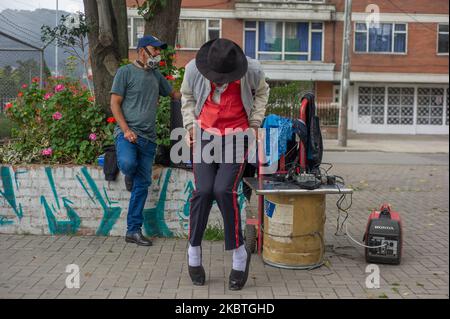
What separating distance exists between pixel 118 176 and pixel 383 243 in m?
2.79

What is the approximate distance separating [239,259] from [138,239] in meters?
1.59

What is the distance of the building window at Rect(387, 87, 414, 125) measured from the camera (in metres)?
31.4

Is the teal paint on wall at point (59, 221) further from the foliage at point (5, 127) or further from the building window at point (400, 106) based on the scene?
the building window at point (400, 106)

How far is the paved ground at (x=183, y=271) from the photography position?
4.31 m

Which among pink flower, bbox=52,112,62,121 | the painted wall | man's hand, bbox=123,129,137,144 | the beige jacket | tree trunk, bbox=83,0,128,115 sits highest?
tree trunk, bbox=83,0,128,115

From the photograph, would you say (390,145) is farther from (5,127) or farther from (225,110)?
(225,110)

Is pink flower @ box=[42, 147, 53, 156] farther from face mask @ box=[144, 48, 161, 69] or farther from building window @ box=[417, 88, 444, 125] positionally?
building window @ box=[417, 88, 444, 125]

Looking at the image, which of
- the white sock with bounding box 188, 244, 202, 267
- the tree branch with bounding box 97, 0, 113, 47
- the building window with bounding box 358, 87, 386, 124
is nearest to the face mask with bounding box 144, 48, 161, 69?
the tree branch with bounding box 97, 0, 113, 47

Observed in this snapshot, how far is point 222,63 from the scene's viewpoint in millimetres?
4258

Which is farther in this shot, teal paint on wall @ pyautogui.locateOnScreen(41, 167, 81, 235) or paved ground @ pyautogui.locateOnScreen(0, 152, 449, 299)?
teal paint on wall @ pyautogui.locateOnScreen(41, 167, 81, 235)

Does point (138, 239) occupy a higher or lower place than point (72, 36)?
lower

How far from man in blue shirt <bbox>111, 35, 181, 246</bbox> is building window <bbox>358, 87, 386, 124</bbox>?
1066 inches

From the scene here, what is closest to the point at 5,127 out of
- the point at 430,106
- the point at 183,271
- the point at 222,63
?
the point at 183,271

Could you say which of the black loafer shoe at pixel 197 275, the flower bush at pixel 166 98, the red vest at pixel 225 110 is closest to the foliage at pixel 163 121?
the flower bush at pixel 166 98
